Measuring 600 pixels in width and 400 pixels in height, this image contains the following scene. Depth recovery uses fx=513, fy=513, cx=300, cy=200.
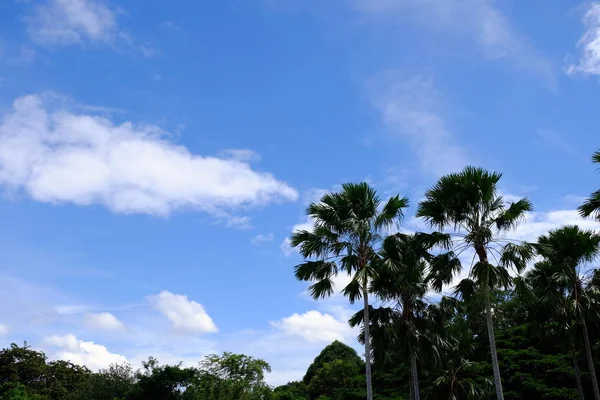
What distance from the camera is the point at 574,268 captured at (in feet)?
74.9

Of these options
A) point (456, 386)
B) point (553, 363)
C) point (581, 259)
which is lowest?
point (456, 386)

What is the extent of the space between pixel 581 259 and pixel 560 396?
11.0 meters

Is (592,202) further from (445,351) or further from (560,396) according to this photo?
(560,396)

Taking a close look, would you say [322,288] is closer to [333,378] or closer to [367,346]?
[367,346]

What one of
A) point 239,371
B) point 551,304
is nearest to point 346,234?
point 551,304

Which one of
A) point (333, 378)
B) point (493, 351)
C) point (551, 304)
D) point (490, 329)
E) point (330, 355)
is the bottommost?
point (493, 351)

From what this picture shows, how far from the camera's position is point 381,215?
2059 cm

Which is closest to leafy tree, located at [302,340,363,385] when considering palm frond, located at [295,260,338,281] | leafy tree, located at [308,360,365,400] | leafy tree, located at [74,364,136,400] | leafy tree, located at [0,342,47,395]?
leafy tree, located at [308,360,365,400]

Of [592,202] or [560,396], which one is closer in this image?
[592,202]

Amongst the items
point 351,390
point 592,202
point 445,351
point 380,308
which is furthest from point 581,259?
point 351,390

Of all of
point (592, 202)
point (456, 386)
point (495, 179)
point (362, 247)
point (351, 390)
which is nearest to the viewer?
point (495, 179)

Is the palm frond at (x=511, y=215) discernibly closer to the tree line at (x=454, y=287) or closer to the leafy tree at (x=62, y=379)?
the tree line at (x=454, y=287)

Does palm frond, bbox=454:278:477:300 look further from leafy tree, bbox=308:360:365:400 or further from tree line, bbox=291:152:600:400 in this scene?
leafy tree, bbox=308:360:365:400

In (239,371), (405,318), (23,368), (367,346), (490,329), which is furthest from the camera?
(23,368)
